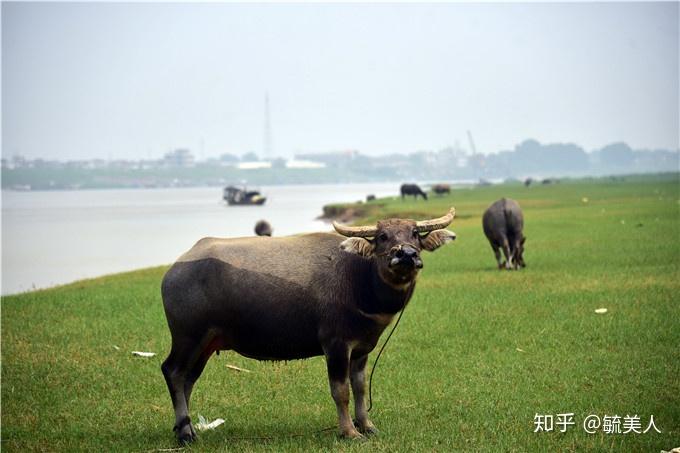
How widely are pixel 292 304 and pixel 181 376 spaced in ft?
3.94

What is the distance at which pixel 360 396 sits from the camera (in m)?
8.00

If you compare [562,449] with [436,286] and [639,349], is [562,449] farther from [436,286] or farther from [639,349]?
[436,286]

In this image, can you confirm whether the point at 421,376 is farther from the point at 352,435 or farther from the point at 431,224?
the point at 431,224

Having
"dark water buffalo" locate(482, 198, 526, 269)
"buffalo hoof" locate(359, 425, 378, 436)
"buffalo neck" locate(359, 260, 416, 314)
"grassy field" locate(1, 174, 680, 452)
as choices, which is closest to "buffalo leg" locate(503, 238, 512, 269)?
"dark water buffalo" locate(482, 198, 526, 269)

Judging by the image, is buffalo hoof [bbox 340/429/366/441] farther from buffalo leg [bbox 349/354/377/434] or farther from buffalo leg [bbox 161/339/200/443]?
buffalo leg [bbox 161/339/200/443]

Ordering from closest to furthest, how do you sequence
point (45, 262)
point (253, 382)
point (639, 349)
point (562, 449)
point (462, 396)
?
point (562, 449), point (462, 396), point (253, 382), point (639, 349), point (45, 262)

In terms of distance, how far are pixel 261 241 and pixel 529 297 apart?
791 centimetres

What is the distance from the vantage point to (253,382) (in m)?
10.2

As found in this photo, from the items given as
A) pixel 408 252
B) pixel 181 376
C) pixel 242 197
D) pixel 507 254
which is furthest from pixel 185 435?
pixel 242 197

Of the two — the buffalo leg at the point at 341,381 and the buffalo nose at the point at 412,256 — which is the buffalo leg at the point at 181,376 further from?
the buffalo nose at the point at 412,256

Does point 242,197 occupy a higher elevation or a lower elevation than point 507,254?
lower

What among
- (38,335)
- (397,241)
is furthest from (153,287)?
(397,241)

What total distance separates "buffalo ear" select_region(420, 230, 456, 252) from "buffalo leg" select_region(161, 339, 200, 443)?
7.39 feet

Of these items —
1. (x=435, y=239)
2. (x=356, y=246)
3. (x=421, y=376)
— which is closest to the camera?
(x=356, y=246)
